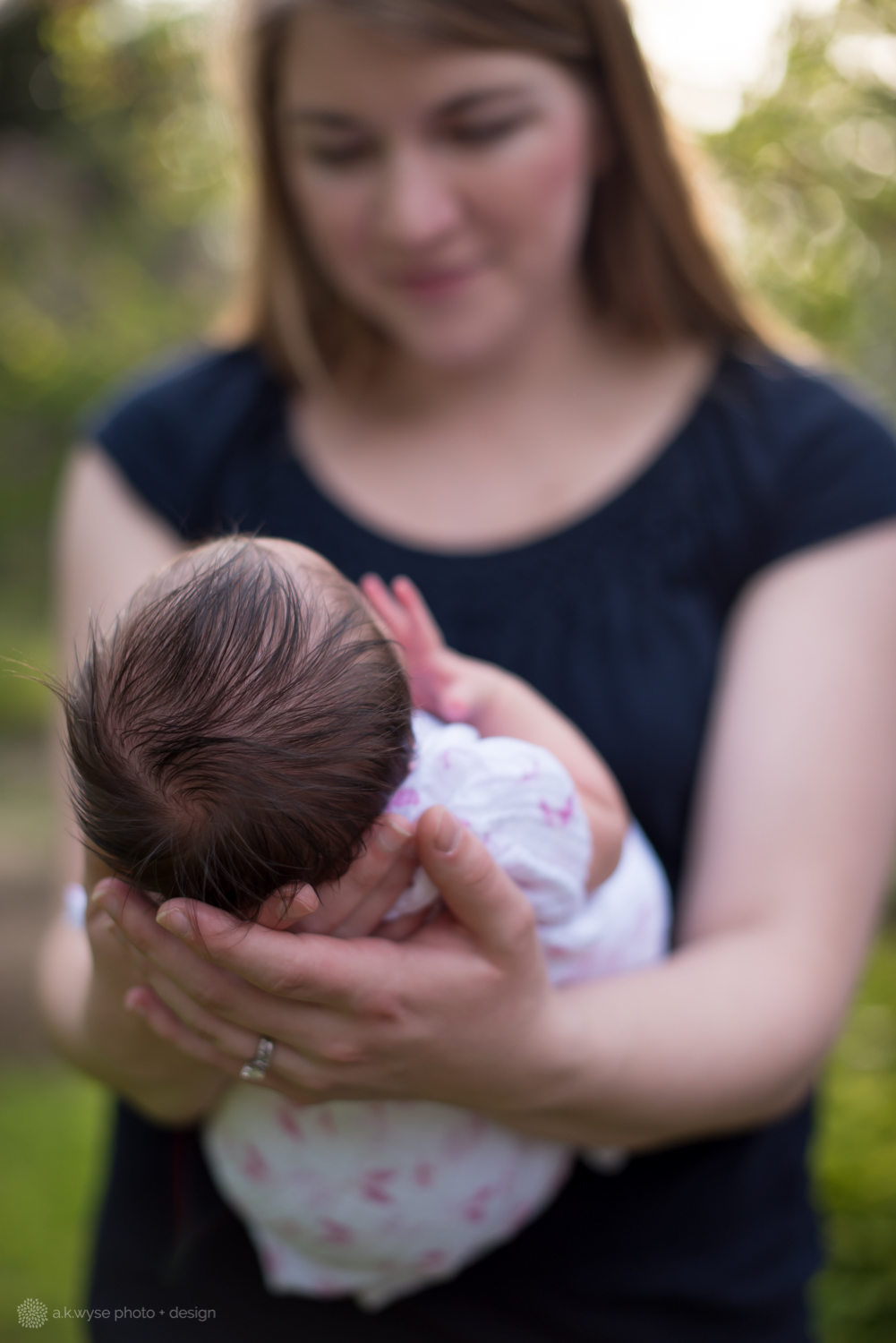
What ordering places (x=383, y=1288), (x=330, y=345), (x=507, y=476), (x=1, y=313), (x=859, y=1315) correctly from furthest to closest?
1. (x=1, y=313)
2. (x=859, y=1315)
3. (x=330, y=345)
4. (x=507, y=476)
5. (x=383, y=1288)

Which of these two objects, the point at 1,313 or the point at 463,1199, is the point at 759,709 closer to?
the point at 463,1199

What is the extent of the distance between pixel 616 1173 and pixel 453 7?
166 centimetres

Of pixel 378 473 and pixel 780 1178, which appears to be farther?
pixel 378 473

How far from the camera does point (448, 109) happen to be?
161cm

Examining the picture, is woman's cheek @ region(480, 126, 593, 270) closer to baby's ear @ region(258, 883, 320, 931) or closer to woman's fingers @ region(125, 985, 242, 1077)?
baby's ear @ region(258, 883, 320, 931)

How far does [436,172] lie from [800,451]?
680 millimetres

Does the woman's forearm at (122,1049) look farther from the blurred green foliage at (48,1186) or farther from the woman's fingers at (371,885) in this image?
the blurred green foliage at (48,1186)

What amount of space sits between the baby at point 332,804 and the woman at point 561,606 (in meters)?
0.08

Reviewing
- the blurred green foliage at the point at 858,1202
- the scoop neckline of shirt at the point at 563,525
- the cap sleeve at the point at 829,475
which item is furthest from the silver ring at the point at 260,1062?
the blurred green foliage at the point at 858,1202

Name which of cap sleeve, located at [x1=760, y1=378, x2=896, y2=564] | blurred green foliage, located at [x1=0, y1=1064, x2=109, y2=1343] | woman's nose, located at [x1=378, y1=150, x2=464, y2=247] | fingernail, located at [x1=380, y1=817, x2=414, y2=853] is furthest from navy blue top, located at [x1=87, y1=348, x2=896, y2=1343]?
blurred green foliage, located at [x1=0, y1=1064, x2=109, y2=1343]

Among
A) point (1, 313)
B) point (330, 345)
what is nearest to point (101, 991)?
point (330, 345)

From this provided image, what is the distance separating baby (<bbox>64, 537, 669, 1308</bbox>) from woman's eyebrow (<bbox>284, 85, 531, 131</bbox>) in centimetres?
74

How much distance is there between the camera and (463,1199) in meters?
1.35

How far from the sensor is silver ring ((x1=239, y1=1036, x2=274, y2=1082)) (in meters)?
1.22
